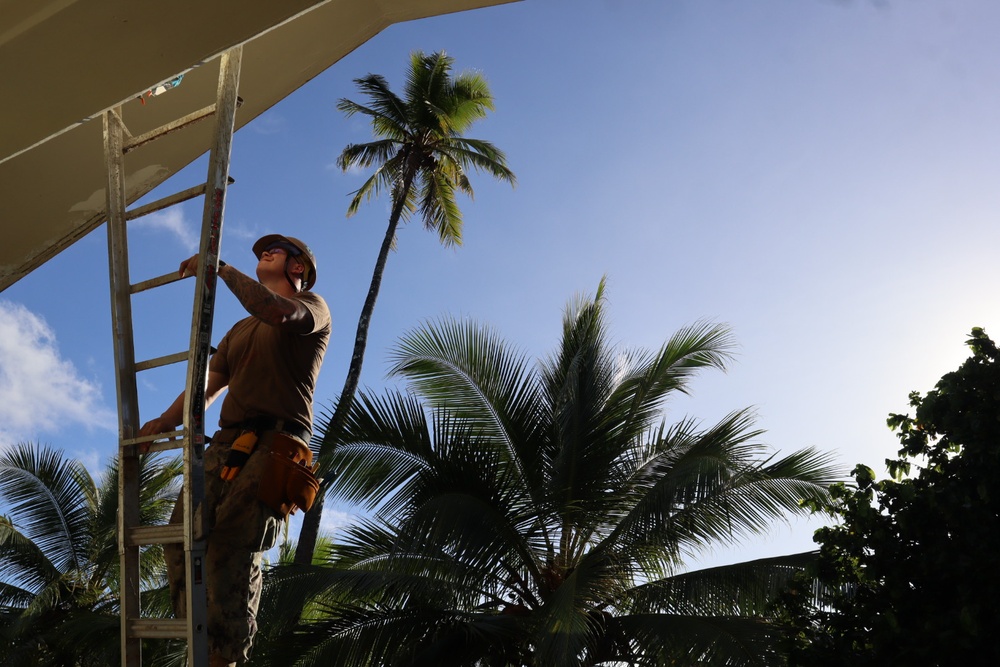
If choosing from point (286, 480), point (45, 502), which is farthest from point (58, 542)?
point (286, 480)

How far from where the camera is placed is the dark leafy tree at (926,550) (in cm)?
407

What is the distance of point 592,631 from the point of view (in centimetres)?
934

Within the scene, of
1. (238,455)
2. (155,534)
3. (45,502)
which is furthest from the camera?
(45,502)

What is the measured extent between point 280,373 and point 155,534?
638 millimetres

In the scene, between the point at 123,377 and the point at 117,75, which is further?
the point at 123,377

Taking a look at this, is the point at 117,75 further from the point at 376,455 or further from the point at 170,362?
the point at 376,455

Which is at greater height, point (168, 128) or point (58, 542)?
point (58, 542)

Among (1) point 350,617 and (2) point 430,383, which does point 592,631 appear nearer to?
(1) point 350,617

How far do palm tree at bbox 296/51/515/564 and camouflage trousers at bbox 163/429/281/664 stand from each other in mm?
16505

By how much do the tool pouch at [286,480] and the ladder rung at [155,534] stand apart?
263mm

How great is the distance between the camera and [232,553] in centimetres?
290

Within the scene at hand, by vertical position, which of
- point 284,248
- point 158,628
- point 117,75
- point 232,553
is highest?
point 284,248

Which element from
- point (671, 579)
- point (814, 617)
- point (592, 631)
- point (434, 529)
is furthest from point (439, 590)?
point (814, 617)

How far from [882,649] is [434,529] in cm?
552
